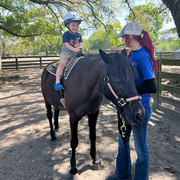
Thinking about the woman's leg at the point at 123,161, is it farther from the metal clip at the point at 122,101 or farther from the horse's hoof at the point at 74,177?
the metal clip at the point at 122,101

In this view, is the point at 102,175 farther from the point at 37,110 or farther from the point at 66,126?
the point at 37,110

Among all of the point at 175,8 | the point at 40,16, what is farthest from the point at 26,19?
the point at 175,8

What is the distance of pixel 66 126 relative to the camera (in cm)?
461

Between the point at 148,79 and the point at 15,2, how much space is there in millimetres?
14132

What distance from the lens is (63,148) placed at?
11.4 feet

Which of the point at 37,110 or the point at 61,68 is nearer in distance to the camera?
the point at 61,68

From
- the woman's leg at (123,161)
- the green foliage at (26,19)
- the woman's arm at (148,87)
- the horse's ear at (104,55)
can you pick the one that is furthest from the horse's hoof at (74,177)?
the green foliage at (26,19)

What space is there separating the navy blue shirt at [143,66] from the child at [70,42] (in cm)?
129

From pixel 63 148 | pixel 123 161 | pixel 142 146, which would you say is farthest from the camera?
pixel 63 148

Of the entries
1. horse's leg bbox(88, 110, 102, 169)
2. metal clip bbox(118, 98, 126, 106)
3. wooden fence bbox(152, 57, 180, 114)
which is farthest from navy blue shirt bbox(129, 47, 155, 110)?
wooden fence bbox(152, 57, 180, 114)

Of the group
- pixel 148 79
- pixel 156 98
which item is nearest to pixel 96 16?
pixel 156 98

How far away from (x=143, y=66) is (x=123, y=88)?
384mm

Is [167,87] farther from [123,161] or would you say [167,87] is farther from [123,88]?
[123,88]

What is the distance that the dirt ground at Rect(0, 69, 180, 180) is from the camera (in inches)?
107
